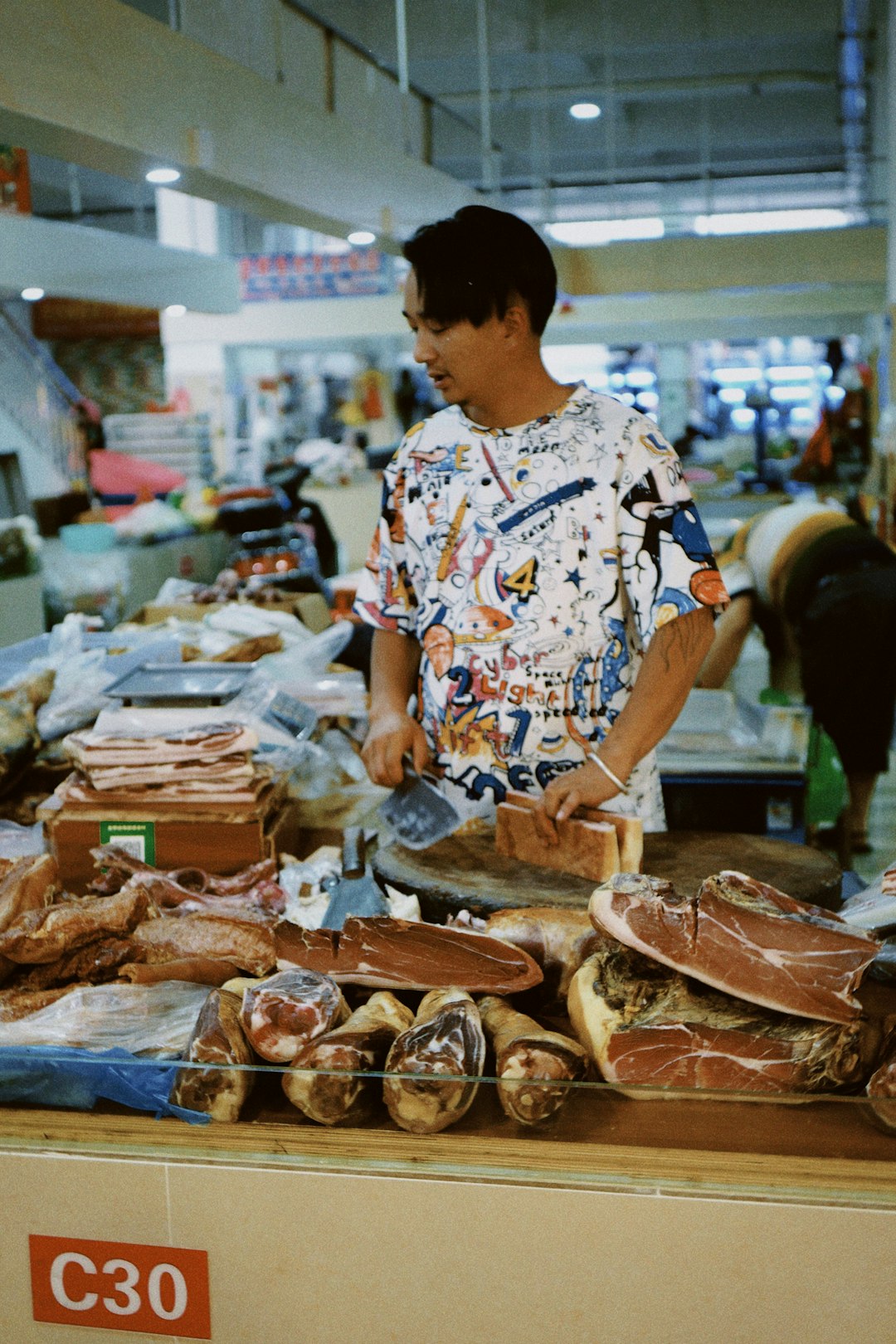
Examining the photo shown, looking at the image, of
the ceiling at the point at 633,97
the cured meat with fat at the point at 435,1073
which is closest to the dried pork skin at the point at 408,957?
the cured meat with fat at the point at 435,1073

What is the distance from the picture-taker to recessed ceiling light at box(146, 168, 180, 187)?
3.51 m

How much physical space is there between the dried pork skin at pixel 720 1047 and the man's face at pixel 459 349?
1182 mm

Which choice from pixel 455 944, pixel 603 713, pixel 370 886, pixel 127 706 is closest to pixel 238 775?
pixel 127 706

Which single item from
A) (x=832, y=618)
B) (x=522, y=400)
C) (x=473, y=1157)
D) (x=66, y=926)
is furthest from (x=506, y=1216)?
(x=832, y=618)

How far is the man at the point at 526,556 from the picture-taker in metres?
2.05

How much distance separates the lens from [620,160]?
1756cm

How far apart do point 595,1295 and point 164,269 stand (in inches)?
254

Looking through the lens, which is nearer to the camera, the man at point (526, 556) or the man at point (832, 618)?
the man at point (526, 556)

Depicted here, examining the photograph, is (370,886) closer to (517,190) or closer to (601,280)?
(601,280)

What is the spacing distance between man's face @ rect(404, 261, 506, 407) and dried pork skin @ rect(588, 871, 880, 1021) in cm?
108

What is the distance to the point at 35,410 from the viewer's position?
40.7ft

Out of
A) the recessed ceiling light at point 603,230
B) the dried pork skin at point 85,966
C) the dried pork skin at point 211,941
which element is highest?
the recessed ceiling light at point 603,230

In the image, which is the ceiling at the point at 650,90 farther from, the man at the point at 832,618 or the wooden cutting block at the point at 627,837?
the wooden cutting block at the point at 627,837

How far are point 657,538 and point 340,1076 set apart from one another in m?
1.14
